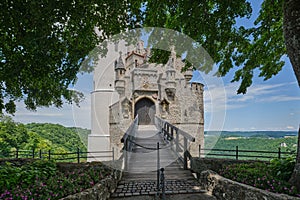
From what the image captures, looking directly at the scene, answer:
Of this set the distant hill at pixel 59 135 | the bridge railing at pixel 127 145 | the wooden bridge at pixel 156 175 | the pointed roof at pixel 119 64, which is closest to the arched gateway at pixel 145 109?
the pointed roof at pixel 119 64

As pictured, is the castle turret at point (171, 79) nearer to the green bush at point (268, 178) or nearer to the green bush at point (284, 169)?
the green bush at point (268, 178)

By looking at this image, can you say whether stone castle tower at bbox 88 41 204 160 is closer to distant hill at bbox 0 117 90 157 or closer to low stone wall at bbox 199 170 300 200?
distant hill at bbox 0 117 90 157

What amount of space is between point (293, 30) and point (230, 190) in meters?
2.91

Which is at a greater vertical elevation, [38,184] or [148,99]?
[148,99]

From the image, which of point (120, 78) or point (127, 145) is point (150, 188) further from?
point (120, 78)

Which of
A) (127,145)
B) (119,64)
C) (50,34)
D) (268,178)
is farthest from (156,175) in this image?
(119,64)

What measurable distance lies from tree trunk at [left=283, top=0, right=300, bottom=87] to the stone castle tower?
1269cm

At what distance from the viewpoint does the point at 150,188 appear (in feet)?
13.5

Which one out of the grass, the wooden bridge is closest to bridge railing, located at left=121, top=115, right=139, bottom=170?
the wooden bridge

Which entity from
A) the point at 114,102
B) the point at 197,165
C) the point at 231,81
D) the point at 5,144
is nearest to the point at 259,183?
the point at 197,165

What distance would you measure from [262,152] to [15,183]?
652 centimetres

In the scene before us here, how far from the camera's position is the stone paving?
3.84 meters

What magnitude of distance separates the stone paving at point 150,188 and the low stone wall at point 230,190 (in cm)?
26

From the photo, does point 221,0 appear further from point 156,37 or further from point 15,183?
point 15,183
